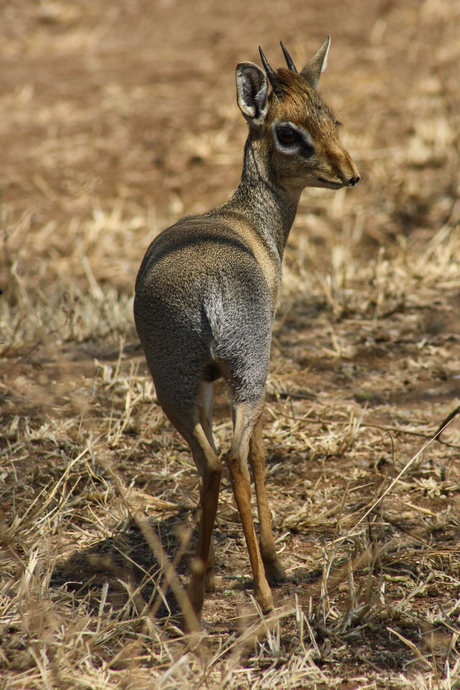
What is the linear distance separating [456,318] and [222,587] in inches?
111

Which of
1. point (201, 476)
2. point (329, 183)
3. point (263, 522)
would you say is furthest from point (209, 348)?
point (329, 183)

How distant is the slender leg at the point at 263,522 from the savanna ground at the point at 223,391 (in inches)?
3.3

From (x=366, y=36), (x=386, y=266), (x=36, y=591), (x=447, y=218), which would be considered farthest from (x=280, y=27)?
(x=36, y=591)

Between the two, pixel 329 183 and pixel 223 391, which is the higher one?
pixel 329 183

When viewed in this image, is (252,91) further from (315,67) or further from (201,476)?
(201,476)

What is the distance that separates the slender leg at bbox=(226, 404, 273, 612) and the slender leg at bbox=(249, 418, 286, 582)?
336mm

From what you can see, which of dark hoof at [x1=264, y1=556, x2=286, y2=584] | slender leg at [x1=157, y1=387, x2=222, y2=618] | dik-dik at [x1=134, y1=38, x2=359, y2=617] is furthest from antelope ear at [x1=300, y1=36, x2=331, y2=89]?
dark hoof at [x1=264, y1=556, x2=286, y2=584]

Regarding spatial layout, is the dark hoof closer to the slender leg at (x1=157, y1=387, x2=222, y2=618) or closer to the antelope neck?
the slender leg at (x1=157, y1=387, x2=222, y2=618)

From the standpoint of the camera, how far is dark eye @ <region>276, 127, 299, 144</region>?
344 cm

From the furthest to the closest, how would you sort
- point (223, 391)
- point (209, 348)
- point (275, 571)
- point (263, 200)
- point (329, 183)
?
point (223, 391) < point (263, 200) < point (329, 183) < point (275, 571) < point (209, 348)

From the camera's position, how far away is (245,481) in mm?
2717

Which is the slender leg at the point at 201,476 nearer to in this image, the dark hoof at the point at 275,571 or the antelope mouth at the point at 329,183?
the dark hoof at the point at 275,571

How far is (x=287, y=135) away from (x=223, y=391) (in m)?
1.66

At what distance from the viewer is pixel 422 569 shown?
305 cm
